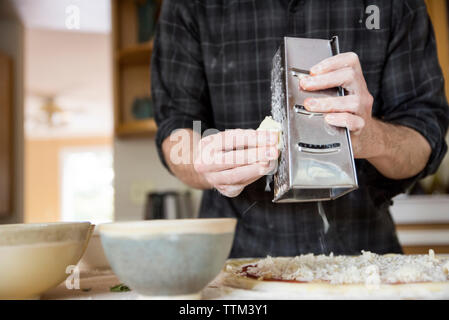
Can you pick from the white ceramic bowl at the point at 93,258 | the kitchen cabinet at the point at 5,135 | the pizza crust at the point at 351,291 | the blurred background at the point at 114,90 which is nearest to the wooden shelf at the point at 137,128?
the blurred background at the point at 114,90

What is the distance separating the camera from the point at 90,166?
25.0 ft

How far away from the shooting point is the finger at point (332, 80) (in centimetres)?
50

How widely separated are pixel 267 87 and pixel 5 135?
2.49 metres

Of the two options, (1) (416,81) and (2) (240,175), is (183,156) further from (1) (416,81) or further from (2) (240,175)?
(1) (416,81)

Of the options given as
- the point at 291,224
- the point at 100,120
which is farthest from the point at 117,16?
the point at 100,120

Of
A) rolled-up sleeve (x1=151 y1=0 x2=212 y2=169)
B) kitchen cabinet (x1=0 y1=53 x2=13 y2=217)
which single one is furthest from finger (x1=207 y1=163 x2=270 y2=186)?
kitchen cabinet (x1=0 y1=53 x2=13 y2=217)

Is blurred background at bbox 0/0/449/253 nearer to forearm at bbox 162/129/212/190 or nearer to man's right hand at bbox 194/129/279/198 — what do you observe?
forearm at bbox 162/129/212/190

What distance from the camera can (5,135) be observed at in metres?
2.86

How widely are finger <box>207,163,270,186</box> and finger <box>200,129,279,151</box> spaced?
29mm

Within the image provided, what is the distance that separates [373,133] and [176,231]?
385mm

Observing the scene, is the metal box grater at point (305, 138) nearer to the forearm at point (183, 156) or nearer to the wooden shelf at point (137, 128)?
the forearm at point (183, 156)

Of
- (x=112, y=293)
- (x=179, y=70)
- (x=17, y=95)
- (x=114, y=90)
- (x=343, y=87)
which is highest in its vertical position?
(x=17, y=95)

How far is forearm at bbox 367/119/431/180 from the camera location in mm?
737

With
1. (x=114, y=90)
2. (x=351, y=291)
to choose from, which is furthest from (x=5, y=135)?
(x=351, y=291)
